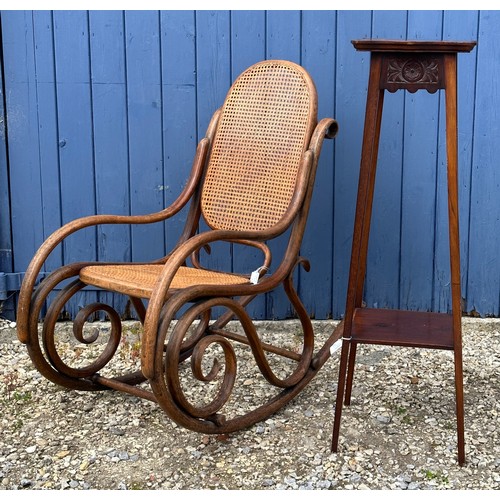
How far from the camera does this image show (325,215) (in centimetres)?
360

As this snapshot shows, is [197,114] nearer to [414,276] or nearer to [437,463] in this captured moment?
[414,276]

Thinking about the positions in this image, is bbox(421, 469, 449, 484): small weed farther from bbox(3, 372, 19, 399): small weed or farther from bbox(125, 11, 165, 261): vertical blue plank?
bbox(125, 11, 165, 261): vertical blue plank

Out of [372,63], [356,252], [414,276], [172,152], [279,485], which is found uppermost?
[372,63]

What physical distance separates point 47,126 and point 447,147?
1868 mm

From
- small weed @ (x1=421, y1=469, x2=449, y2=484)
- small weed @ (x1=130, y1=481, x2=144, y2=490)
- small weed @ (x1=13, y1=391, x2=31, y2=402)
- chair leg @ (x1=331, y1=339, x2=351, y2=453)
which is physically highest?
chair leg @ (x1=331, y1=339, x2=351, y2=453)

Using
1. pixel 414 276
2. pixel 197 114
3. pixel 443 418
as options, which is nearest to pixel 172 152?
pixel 197 114

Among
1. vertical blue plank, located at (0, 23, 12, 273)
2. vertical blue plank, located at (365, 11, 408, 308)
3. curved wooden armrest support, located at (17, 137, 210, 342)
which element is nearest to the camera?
curved wooden armrest support, located at (17, 137, 210, 342)

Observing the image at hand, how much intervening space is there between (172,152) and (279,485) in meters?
1.66

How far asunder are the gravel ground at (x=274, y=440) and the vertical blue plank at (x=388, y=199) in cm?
49

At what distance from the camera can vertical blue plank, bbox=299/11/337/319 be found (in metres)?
3.45

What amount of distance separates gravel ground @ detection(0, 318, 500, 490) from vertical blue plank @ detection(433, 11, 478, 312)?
50cm

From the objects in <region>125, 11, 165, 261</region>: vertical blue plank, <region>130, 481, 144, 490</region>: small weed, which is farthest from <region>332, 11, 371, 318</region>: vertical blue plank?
<region>130, 481, 144, 490</region>: small weed

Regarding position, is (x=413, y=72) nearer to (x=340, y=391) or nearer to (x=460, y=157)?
(x=340, y=391)

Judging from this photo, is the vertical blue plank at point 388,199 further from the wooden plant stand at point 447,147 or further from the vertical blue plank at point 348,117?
the wooden plant stand at point 447,147
